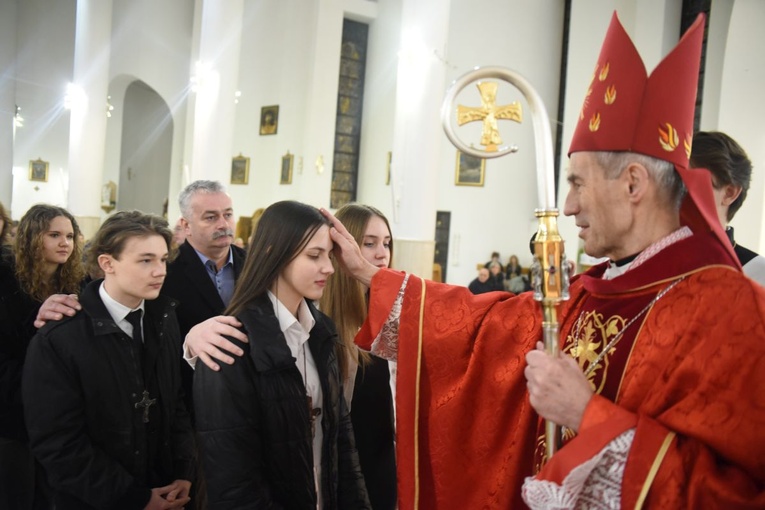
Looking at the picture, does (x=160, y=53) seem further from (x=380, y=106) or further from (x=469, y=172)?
(x=469, y=172)

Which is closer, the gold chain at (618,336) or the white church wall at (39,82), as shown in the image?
the gold chain at (618,336)

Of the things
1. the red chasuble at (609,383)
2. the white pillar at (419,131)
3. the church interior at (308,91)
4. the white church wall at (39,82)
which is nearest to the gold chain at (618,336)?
the red chasuble at (609,383)

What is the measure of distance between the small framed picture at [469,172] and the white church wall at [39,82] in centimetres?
1089

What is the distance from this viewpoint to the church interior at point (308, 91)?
38.1ft

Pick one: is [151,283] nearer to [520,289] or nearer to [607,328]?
[607,328]

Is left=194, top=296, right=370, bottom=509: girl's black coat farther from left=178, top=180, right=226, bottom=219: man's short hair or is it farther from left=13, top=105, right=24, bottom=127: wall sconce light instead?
left=13, top=105, right=24, bottom=127: wall sconce light

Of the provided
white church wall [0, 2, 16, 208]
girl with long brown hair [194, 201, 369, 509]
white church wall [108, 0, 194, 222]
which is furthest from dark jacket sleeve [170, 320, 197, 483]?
white church wall [0, 2, 16, 208]

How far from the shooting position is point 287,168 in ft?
49.7

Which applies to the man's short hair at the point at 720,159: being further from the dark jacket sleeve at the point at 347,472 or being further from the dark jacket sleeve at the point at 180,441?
the dark jacket sleeve at the point at 180,441

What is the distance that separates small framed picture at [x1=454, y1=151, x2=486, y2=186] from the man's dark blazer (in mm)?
11902

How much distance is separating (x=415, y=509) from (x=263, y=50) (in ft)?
48.6

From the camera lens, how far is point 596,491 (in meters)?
1.45

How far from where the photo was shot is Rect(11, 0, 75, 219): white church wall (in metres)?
17.5

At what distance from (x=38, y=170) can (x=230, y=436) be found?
727 inches
